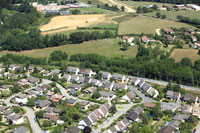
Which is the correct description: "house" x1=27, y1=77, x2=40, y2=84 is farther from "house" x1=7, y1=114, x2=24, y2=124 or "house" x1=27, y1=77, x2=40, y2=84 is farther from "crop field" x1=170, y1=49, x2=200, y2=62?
"crop field" x1=170, y1=49, x2=200, y2=62

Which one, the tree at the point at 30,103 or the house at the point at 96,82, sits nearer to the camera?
the tree at the point at 30,103

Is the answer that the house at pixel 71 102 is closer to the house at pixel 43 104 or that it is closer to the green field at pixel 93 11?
the house at pixel 43 104

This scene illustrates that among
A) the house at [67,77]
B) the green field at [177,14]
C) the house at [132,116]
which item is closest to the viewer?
the house at [132,116]

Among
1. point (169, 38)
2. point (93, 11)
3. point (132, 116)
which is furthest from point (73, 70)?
point (93, 11)

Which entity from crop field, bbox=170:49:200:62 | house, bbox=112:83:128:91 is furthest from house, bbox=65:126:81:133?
crop field, bbox=170:49:200:62

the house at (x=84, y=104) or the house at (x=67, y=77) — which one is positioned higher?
the house at (x=67, y=77)

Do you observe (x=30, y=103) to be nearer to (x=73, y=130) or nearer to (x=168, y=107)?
(x=73, y=130)

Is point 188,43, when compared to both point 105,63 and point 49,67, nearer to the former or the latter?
point 105,63

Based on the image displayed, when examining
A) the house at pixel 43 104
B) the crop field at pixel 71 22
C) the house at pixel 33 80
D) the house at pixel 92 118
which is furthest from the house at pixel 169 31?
the house at pixel 92 118
